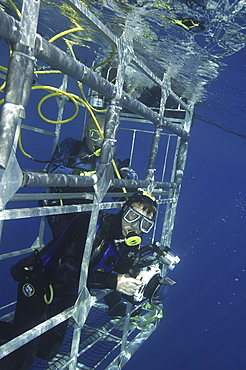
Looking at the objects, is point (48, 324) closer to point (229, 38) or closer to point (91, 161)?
point (91, 161)

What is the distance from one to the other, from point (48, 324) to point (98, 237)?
102 cm

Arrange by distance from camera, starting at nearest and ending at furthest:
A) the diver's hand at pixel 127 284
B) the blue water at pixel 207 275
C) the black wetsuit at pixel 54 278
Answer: the black wetsuit at pixel 54 278, the diver's hand at pixel 127 284, the blue water at pixel 207 275

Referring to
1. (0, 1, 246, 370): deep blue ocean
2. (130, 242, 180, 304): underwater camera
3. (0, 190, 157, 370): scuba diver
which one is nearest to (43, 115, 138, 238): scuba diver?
(0, 190, 157, 370): scuba diver

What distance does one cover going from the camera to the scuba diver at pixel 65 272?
2.87 metres

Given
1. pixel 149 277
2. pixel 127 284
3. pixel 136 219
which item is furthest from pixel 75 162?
pixel 127 284

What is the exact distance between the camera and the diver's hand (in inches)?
120

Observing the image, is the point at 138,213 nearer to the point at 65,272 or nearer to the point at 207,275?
the point at 65,272

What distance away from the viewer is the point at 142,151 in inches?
1710

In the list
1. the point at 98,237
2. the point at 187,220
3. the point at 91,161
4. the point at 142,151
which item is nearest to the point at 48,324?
the point at 98,237

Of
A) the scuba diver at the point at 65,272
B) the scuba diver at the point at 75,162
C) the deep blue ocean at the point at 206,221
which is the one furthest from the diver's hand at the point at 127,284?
the deep blue ocean at the point at 206,221

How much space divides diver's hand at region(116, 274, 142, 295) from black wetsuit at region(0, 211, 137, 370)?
5 centimetres

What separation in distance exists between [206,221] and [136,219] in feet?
169

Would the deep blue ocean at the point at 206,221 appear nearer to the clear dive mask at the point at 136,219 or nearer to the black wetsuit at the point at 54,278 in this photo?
the clear dive mask at the point at 136,219

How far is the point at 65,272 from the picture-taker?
2.93m
